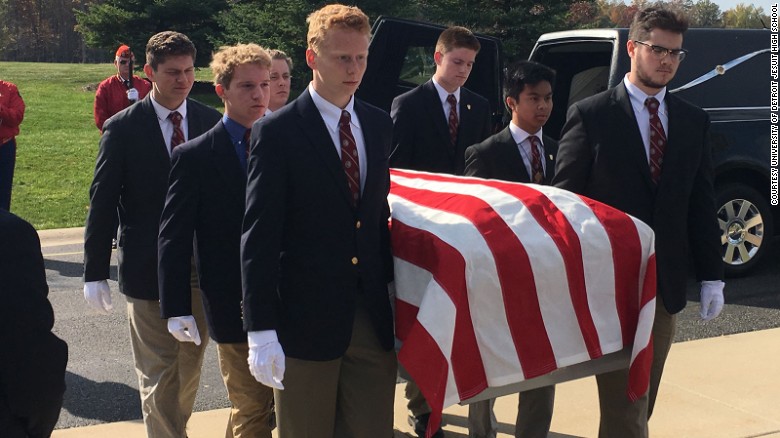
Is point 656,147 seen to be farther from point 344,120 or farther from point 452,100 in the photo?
point 452,100

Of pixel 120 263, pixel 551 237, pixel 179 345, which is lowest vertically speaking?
pixel 179 345

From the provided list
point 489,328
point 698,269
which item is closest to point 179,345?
point 489,328

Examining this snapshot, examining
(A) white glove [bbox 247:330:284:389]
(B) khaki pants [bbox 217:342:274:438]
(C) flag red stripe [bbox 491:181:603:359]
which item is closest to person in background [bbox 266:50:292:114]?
(B) khaki pants [bbox 217:342:274:438]

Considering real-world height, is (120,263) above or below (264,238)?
below

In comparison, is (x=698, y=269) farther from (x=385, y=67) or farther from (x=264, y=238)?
(x=385, y=67)

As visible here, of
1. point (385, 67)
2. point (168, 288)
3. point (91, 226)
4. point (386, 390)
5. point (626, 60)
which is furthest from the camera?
point (385, 67)

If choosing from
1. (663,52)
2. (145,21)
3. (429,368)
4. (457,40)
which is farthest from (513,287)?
(145,21)

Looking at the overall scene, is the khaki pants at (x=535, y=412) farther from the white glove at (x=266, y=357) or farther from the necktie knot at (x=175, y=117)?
the necktie knot at (x=175, y=117)

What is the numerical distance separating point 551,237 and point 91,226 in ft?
6.70

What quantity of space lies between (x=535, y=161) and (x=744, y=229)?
14.2 ft

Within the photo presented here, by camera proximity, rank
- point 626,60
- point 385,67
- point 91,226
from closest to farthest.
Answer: point 91,226 < point 626,60 < point 385,67

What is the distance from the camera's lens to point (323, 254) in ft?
10.7

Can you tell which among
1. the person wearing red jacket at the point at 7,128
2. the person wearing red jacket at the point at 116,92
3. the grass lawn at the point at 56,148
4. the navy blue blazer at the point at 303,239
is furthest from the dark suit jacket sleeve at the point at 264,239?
the grass lawn at the point at 56,148

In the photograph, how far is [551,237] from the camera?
3510 millimetres
